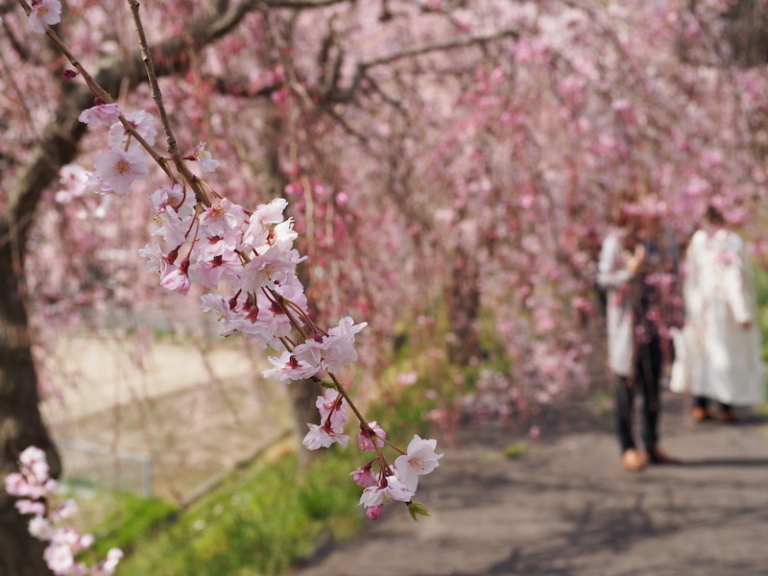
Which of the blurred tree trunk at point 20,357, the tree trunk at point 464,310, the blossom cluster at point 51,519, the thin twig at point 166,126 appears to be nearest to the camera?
the thin twig at point 166,126

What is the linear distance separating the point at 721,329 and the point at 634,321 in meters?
1.07

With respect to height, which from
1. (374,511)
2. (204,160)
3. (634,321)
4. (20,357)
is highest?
(204,160)

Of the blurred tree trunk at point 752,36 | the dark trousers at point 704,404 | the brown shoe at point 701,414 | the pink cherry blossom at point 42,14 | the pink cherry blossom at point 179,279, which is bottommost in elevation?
the brown shoe at point 701,414

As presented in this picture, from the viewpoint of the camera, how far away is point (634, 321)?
162 inches

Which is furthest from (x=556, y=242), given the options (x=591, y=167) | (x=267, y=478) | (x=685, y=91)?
(x=267, y=478)

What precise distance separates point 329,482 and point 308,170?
274 centimetres

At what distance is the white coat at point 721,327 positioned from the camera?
441 cm

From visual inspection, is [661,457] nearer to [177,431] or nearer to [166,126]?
[166,126]

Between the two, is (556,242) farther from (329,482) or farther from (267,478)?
(267,478)

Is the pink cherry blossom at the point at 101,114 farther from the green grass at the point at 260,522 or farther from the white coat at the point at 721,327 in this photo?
the white coat at the point at 721,327

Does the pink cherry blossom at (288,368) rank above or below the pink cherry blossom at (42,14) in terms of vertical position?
below

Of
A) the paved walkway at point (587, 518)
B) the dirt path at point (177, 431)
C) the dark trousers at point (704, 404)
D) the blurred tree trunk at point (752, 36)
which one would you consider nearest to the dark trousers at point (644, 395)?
the paved walkway at point (587, 518)

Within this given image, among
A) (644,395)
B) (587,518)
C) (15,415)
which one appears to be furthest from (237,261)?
(644,395)

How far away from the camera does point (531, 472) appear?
4.62 metres
